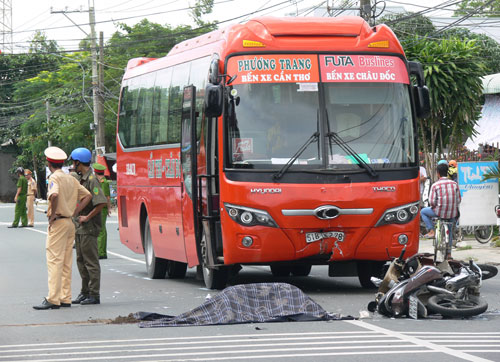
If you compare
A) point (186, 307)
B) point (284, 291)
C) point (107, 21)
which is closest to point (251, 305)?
point (284, 291)

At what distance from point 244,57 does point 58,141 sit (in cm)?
5003

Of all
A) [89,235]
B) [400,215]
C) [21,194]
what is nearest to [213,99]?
[89,235]

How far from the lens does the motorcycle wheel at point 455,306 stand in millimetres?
10453

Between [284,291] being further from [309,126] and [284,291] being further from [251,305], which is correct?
[309,126]

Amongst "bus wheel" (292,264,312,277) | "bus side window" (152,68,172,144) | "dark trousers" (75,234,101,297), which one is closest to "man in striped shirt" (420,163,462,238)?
"bus wheel" (292,264,312,277)

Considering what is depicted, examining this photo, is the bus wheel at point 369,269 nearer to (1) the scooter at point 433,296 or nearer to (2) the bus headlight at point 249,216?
(2) the bus headlight at point 249,216

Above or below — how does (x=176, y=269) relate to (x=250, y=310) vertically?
below

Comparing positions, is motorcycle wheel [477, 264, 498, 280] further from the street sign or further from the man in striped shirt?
the street sign

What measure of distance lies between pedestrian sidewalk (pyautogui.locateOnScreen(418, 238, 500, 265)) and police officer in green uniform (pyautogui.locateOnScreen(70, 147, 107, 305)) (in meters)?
7.89

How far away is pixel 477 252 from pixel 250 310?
33.6 feet

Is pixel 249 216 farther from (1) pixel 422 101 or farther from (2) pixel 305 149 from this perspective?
(1) pixel 422 101

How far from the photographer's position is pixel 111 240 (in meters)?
29.2

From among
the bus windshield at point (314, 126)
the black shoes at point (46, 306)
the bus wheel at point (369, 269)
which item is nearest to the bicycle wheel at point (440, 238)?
the bus wheel at point (369, 269)

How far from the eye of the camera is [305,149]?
12875 mm
